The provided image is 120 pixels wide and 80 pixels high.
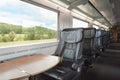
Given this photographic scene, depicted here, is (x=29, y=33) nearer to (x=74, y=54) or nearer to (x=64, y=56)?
(x=64, y=56)

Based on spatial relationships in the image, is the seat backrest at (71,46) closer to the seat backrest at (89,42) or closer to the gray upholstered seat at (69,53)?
the gray upholstered seat at (69,53)

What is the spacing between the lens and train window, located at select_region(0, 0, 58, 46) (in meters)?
2.25

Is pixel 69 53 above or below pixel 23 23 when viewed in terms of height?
below

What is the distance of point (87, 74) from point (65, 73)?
137cm

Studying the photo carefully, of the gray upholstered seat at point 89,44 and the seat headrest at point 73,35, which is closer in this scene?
the seat headrest at point 73,35

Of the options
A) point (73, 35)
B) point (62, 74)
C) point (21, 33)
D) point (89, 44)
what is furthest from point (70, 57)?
point (89, 44)

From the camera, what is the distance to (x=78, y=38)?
2.26m

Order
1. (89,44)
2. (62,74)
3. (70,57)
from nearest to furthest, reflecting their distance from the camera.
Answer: (62,74), (70,57), (89,44)

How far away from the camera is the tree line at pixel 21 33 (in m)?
2.25

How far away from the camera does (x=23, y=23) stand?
2.64 meters

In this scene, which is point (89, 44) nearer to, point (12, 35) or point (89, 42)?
point (89, 42)

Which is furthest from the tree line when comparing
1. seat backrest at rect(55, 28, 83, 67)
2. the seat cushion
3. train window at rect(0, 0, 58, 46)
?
the seat cushion

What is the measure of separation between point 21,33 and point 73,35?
3.80 ft

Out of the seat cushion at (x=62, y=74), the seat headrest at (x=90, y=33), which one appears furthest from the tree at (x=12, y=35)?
the seat headrest at (x=90, y=33)
